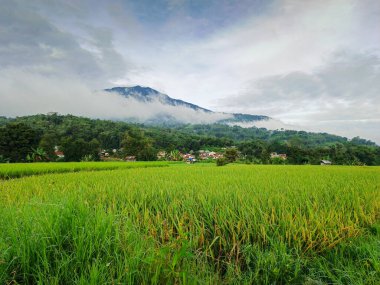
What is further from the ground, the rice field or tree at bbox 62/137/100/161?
the rice field

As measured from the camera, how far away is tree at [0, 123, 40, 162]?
104 ft

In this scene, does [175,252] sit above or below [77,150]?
above

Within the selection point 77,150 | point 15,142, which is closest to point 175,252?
point 15,142

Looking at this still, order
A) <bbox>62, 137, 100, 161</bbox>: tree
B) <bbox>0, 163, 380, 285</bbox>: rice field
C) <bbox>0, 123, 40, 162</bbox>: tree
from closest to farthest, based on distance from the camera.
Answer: <bbox>0, 163, 380, 285</bbox>: rice field, <bbox>0, 123, 40, 162</bbox>: tree, <bbox>62, 137, 100, 161</bbox>: tree

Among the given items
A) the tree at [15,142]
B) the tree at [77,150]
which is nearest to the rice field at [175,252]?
the tree at [15,142]

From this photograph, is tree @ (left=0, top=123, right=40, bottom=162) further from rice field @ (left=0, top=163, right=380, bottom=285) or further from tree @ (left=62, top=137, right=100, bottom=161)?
rice field @ (left=0, top=163, right=380, bottom=285)

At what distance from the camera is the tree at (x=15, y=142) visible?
31.7m

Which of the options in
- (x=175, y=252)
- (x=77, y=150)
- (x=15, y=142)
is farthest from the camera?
(x=77, y=150)

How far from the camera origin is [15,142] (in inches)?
1265

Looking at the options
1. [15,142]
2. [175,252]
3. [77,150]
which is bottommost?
[77,150]

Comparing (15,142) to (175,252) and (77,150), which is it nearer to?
(77,150)

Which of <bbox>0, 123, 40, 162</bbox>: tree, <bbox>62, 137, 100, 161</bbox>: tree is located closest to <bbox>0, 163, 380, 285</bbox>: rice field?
<bbox>0, 123, 40, 162</bbox>: tree

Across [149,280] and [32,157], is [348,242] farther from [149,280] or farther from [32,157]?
[32,157]

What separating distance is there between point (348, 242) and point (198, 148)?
7263cm
